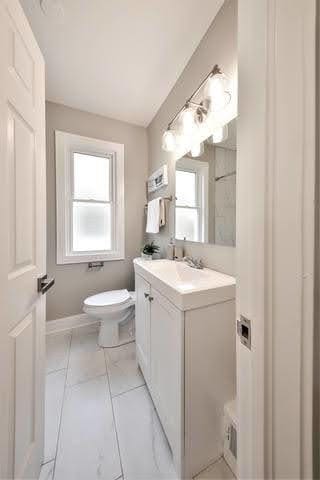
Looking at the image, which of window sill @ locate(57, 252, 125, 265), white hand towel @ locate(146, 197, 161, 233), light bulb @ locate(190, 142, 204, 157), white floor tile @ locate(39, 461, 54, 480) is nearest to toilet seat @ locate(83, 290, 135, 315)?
window sill @ locate(57, 252, 125, 265)

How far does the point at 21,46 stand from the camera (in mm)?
714

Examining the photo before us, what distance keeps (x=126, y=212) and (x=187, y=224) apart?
1.10m

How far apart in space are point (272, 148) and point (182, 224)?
129cm

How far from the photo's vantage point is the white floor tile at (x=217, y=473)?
2.95 ft

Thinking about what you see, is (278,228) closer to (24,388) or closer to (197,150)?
(24,388)

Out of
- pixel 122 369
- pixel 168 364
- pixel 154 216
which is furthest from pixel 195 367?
pixel 154 216

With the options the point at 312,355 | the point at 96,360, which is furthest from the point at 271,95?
the point at 96,360

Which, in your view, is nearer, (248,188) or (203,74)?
(248,188)

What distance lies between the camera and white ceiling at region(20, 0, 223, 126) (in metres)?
1.22

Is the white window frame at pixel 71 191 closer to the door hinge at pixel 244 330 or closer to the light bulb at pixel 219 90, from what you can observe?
the light bulb at pixel 219 90

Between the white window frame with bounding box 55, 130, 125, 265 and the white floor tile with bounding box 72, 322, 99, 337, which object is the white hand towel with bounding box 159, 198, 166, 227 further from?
the white floor tile with bounding box 72, 322, 99, 337

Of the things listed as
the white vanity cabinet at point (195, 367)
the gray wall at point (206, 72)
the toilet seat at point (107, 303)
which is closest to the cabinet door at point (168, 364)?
the white vanity cabinet at point (195, 367)

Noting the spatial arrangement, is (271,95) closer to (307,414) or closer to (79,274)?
(307,414)

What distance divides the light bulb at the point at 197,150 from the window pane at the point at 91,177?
1293mm
